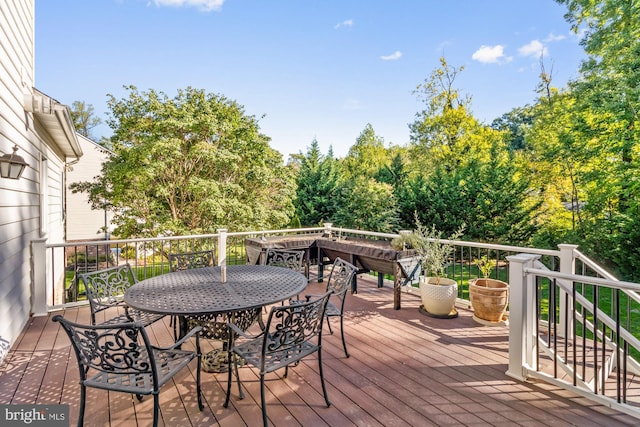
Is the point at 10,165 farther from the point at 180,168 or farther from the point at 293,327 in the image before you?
the point at 180,168

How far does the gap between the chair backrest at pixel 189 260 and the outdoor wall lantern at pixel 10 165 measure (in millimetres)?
1582

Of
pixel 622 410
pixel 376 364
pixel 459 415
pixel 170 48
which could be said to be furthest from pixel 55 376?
pixel 170 48

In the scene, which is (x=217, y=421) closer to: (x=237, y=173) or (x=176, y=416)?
(x=176, y=416)

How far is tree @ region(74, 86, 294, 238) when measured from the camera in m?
8.69

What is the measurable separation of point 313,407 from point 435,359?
134cm

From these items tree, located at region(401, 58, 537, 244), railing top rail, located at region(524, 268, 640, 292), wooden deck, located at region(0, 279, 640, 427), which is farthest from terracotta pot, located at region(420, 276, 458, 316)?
tree, located at region(401, 58, 537, 244)

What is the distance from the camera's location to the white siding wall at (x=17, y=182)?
3201mm

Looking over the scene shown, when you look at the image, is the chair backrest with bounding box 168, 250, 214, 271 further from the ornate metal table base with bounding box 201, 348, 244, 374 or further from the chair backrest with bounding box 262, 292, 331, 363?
the chair backrest with bounding box 262, 292, 331, 363

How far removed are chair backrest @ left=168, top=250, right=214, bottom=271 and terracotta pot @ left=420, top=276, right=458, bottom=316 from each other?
2697 millimetres

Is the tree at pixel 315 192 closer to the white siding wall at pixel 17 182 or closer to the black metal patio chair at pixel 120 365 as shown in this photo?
the white siding wall at pixel 17 182

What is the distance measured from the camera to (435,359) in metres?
3.06

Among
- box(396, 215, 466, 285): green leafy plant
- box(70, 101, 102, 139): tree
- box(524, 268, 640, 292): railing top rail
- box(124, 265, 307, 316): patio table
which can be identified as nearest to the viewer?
box(524, 268, 640, 292): railing top rail

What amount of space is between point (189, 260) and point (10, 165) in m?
1.87

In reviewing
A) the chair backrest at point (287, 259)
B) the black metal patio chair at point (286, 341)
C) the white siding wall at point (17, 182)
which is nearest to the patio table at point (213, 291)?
the black metal patio chair at point (286, 341)
